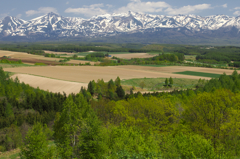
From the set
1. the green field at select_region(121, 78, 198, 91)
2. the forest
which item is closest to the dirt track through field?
the green field at select_region(121, 78, 198, 91)

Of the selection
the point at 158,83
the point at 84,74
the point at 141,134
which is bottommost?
the point at 158,83

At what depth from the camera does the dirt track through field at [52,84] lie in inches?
3127

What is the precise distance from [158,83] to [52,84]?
48327mm

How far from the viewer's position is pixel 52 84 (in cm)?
8681

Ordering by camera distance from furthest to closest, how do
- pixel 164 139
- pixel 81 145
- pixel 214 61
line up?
pixel 214 61
pixel 164 139
pixel 81 145

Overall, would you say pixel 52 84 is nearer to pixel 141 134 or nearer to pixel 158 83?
pixel 158 83

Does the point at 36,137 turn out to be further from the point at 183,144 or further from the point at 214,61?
the point at 214,61

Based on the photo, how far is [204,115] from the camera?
1149 inches

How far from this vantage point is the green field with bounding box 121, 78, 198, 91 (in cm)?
9494

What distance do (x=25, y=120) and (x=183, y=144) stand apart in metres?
39.8

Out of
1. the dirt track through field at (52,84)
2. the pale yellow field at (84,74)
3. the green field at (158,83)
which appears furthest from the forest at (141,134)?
the pale yellow field at (84,74)

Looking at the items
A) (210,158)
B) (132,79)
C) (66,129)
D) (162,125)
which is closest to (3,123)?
(66,129)

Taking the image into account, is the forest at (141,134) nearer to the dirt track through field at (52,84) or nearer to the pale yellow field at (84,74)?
the dirt track through field at (52,84)

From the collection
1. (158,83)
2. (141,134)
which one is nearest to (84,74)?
(158,83)
